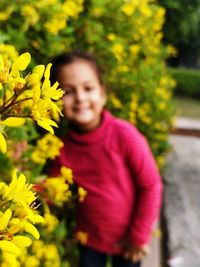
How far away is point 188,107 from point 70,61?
1224cm

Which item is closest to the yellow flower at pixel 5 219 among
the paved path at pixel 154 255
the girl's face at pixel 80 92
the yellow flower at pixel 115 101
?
the girl's face at pixel 80 92

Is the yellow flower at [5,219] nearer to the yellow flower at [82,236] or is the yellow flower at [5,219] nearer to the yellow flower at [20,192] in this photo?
the yellow flower at [20,192]

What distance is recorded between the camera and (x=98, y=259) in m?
2.18

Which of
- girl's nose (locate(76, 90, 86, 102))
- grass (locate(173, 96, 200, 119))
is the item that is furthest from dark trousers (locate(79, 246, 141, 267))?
grass (locate(173, 96, 200, 119))

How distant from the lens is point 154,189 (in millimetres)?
2031

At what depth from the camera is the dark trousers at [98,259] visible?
2.16m

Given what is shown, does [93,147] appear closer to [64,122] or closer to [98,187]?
[98,187]

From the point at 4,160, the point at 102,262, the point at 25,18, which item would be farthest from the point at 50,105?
the point at 102,262

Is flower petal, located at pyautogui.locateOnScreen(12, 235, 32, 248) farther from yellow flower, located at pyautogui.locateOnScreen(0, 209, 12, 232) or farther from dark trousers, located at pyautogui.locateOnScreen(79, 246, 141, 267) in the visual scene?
dark trousers, located at pyautogui.locateOnScreen(79, 246, 141, 267)

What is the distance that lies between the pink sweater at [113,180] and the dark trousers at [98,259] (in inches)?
2.4

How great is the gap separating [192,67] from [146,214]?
72.8 feet

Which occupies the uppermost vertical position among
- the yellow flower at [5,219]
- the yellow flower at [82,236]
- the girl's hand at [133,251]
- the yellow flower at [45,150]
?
the yellow flower at [5,219]

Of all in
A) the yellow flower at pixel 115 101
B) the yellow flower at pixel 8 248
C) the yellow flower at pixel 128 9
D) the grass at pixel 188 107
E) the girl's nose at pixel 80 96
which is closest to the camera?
the yellow flower at pixel 8 248

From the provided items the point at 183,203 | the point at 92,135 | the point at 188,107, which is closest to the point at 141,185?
the point at 92,135
